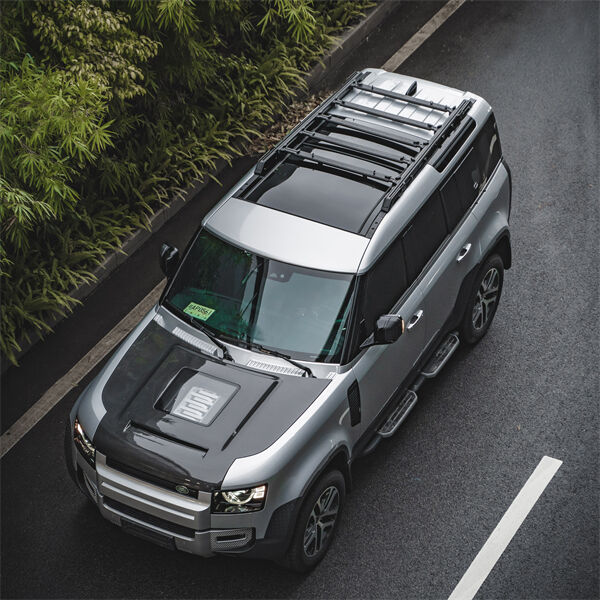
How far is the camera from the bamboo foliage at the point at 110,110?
823 centimetres

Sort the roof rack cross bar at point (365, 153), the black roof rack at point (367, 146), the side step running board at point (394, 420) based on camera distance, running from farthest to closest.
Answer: the roof rack cross bar at point (365, 153)
the black roof rack at point (367, 146)
the side step running board at point (394, 420)

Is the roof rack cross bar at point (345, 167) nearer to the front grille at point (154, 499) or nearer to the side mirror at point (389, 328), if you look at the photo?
the side mirror at point (389, 328)

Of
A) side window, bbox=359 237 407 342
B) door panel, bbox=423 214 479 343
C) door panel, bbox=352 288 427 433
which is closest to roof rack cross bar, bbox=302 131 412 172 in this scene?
side window, bbox=359 237 407 342

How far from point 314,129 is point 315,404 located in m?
2.61

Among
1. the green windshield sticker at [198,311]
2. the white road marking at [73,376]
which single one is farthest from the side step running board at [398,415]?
the white road marking at [73,376]

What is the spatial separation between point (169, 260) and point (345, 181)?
1556mm

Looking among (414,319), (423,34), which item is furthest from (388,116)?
(423,34)

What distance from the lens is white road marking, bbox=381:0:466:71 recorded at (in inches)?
472

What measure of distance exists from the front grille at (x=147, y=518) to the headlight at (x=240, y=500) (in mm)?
310

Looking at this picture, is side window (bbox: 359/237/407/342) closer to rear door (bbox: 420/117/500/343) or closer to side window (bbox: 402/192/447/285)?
side window (bbox: 402/192/447/285)

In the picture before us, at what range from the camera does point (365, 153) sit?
787 centimetres

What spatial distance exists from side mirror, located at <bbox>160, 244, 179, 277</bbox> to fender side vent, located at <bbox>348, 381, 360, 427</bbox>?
5.93 ft

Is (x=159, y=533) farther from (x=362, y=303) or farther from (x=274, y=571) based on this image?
(x=362, y=303)

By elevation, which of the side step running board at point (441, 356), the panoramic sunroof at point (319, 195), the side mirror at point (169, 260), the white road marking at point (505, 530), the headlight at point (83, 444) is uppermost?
the panoramic sunroof at point (319, 195)
